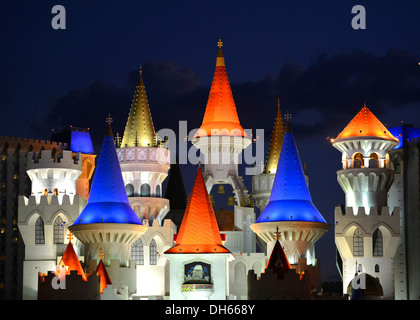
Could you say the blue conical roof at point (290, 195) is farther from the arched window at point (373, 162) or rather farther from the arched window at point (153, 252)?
the arched window at point (153, 252)

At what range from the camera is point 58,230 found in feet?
249

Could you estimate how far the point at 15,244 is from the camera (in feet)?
308

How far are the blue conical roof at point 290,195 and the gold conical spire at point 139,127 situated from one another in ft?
31.5

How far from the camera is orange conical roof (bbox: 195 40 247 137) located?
3039 inches

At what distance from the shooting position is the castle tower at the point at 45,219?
75.1 metres

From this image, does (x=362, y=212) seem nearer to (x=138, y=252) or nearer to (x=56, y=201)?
(x=138, y=252)

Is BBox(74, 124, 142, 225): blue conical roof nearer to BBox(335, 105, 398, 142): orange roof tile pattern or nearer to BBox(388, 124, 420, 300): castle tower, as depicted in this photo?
BBox(335, 105, 398, 142): orange roof tile pattern

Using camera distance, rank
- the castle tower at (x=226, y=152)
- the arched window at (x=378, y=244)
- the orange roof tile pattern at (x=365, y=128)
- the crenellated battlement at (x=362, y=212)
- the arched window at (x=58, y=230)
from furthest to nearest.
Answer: the castle tower at (x=226, y=152) < the arched window at (x=58, y=230) < the orange roof tile pattern at (x=365, y=128) < the arched window at (x=378, y=244) < the crenellated battlement at (x=362, y=212)

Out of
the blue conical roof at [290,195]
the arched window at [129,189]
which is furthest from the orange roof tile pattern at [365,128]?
the arched window at [129,189]

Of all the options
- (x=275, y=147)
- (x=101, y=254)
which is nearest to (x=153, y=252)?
(x=101, y=254)

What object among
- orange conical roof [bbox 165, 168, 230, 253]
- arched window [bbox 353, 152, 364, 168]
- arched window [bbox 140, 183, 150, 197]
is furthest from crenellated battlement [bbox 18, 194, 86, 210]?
arched window [bbox 353, 152, 364, 168]

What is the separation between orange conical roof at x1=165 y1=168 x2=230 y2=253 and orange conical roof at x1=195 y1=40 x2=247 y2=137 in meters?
7.71

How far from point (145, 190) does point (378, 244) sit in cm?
1500
